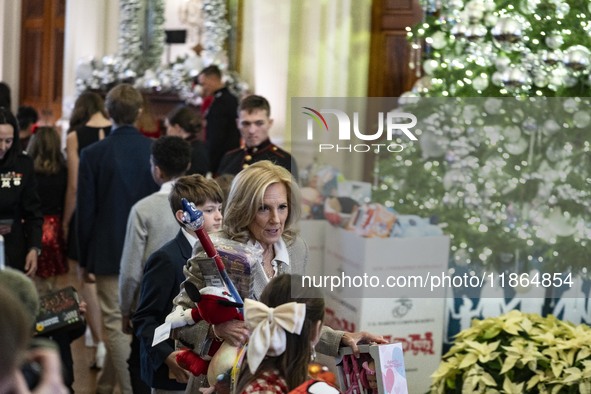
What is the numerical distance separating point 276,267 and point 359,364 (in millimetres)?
478

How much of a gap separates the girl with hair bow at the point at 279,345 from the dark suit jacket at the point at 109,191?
140 inches

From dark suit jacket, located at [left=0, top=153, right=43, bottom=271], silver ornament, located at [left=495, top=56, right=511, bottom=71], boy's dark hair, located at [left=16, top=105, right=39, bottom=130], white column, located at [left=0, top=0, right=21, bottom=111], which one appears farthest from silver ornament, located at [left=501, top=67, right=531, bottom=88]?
white column, located at [left=0, top=0, right=21, bottom=111]

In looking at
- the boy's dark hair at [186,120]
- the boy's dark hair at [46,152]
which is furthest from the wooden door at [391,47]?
the boy's dark hair at [46,152]

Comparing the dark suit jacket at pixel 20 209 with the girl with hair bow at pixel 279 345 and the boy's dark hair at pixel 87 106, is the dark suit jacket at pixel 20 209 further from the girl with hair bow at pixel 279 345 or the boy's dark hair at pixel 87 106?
the girl with hair bow at pixel 279 345

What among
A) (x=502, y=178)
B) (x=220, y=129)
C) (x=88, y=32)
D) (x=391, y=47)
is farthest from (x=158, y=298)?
(x=88, y=32)

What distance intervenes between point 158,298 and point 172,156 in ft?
4.16

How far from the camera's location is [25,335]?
1.62 m

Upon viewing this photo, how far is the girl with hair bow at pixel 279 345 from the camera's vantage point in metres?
2.61

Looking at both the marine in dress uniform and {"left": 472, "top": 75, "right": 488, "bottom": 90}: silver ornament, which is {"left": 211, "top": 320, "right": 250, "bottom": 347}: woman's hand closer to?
the marine in dress uniform

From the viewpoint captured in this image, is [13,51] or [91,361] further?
[13,51]

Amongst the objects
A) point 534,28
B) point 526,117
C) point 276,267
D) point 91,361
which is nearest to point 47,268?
point 91,361

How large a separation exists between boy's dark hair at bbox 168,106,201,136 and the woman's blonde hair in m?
4.19

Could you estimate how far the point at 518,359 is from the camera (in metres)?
4.33

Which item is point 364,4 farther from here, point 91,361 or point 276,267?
point 276,267
